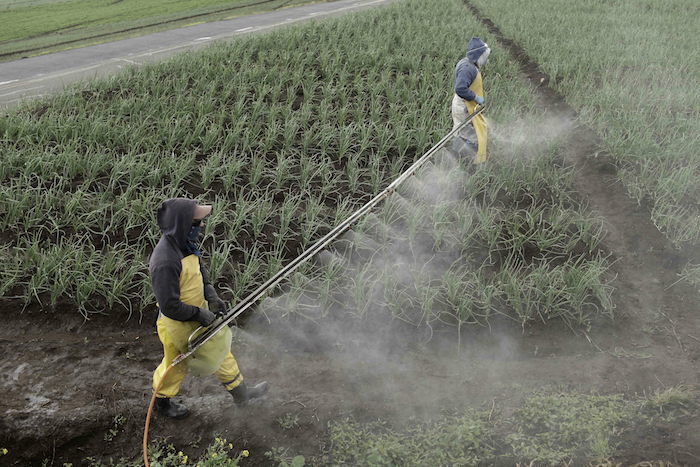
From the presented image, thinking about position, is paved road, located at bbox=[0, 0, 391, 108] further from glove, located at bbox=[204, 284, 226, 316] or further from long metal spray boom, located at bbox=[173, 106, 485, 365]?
glove, located at bbox=[204, 284, 226, 316]

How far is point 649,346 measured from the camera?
3.42m

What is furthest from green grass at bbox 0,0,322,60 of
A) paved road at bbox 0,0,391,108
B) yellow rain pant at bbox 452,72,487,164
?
yellow rain pant at bbox 452,72,487,164

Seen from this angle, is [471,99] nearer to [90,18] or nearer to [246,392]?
[246,392]

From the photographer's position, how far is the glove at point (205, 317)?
2.63 m

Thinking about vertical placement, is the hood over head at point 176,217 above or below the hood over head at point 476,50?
above

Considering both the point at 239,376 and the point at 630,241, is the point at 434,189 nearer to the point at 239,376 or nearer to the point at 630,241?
the point at 630,241

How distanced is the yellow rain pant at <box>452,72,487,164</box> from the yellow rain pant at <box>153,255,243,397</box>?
3373 millimetres

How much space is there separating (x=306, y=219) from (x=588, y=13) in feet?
38.4

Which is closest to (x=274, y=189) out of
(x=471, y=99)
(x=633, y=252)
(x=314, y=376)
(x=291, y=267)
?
(x=291, y=267)

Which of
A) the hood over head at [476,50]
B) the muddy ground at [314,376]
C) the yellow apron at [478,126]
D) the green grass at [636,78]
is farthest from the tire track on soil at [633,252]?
the hood over head at [476,50]

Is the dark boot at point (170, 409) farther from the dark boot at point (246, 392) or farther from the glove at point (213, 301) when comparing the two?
the glove at point (213, 301)

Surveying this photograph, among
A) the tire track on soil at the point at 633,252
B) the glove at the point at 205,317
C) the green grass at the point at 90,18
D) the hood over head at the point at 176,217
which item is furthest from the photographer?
the green grass at the point at 90,18

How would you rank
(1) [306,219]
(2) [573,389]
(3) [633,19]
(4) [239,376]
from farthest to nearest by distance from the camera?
(3) [633,19] → (1) [306,219] → (2) [573,389] → (4) [239,376]

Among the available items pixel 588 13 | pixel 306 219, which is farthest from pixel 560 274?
pixel 588 13
